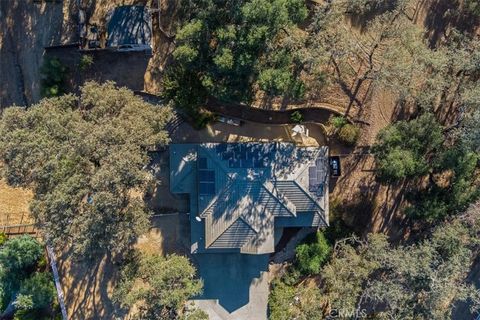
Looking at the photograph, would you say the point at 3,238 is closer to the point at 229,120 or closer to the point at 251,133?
the point at 229,120

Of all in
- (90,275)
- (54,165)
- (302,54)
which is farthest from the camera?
(90,275)

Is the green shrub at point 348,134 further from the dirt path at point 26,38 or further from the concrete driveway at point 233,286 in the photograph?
the dirt path at point 26,38

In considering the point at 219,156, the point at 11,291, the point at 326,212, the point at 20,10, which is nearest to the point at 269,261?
the point at 326,212

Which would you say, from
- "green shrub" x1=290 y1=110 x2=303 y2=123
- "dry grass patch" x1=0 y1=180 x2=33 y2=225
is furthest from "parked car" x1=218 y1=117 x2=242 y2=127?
"dry grass patch" x1=0 y1=180 x2=33 y2=225

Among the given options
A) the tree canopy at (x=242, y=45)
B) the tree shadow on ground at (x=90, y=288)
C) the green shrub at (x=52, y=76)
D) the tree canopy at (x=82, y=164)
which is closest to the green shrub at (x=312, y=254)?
the tree canopy at (x=242, y=45)

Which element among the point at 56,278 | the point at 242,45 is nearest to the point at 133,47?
the point at 242,45

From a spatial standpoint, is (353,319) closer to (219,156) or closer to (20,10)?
(219,156)

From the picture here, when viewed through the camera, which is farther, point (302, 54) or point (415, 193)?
point (415, 193)
